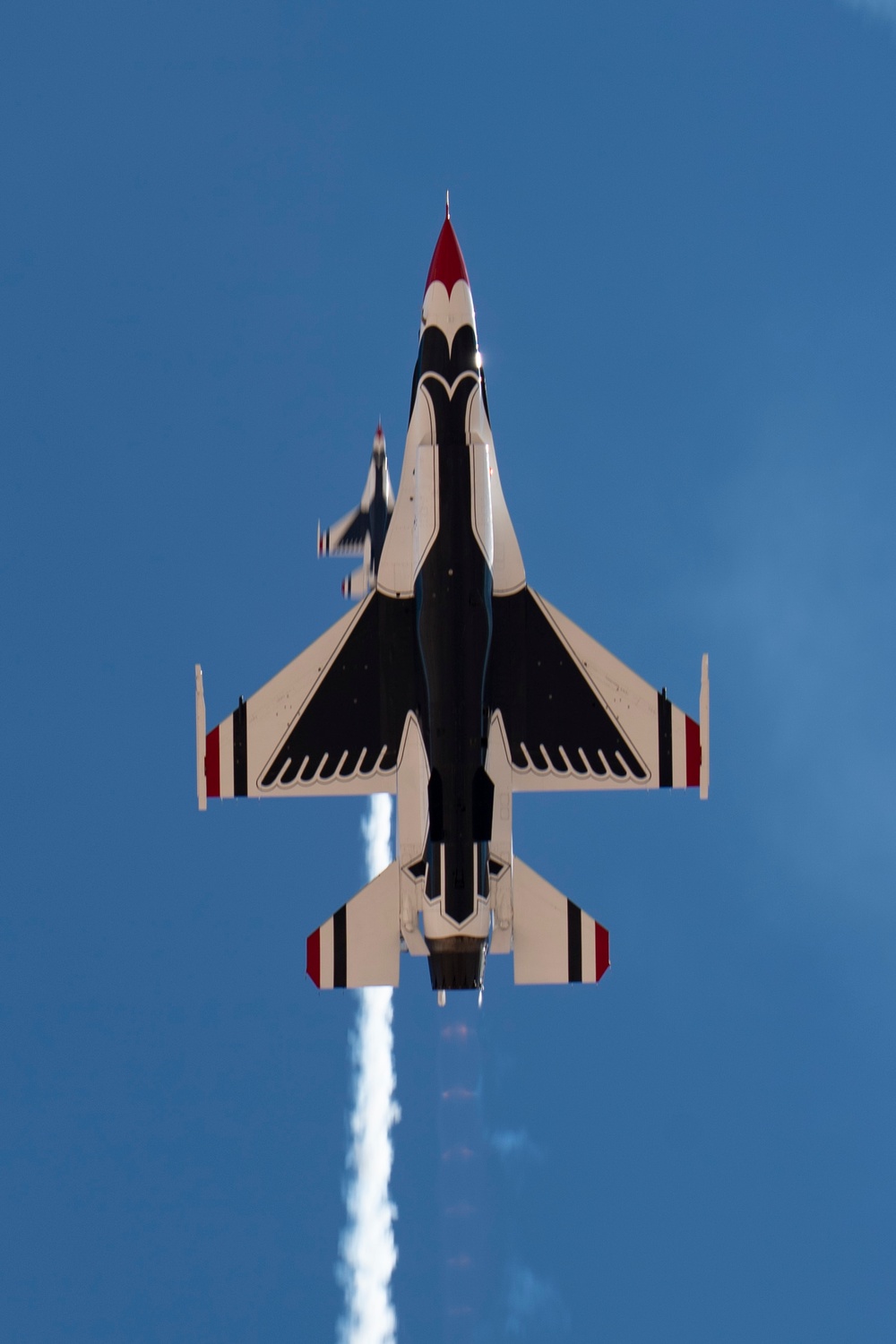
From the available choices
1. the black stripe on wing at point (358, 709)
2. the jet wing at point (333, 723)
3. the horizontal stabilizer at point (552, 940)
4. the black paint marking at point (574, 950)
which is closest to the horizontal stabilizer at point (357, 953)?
the horizontal stabilizer at point (552, 940)

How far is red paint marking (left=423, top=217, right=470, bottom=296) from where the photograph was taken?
3388cm

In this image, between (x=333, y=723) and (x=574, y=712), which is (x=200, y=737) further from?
(x=574, y=712)

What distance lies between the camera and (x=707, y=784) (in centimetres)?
3291

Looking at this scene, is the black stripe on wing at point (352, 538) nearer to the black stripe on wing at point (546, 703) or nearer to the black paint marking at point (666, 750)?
the black stripe on wing at point (546, 703)

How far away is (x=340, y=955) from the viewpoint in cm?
3278

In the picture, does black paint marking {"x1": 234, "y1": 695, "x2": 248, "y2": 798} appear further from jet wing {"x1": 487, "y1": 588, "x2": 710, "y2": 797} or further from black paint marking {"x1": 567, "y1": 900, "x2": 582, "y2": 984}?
black paint marking {"x1": 567, "y1": 900, "x2": 582, "y2": 984}

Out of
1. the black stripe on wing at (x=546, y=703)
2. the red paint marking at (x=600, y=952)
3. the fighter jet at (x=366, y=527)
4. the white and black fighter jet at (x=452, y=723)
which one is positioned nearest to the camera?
the white and black fighter jet at (x=452, y=723)

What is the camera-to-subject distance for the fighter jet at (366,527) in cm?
4199

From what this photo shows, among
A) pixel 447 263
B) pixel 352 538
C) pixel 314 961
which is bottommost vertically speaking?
pixel 314 961

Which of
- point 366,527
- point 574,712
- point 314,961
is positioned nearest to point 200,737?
point 314,961

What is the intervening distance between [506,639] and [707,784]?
5568 millimetres

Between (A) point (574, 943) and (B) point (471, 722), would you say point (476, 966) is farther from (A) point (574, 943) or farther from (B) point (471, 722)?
(B) point (471, 722)

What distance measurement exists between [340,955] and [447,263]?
1598 centimetres

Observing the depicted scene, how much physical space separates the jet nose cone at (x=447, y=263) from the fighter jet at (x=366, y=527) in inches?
356
